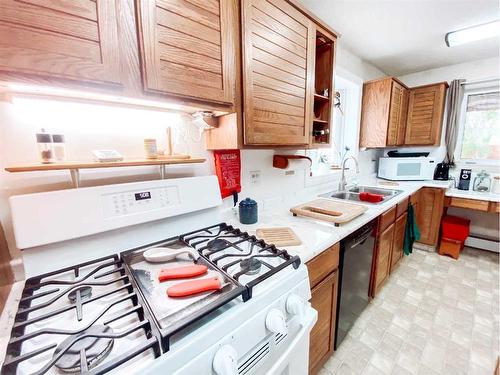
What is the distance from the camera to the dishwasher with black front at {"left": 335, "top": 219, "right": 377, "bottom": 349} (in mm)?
1275

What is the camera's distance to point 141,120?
40.1 inches

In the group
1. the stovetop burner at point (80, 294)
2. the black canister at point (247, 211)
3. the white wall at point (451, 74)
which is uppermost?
the white wall at point (451, 74)

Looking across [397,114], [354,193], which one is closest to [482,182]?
[397,114]

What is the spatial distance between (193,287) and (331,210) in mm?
1150

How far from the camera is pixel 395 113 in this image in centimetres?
269

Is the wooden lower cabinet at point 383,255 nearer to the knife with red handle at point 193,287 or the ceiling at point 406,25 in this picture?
the knife with red handle at point 193,287

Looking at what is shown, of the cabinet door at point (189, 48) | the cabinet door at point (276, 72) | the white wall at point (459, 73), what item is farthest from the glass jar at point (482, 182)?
the cabinet door at point (189, 48)

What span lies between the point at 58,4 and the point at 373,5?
1.95 metres

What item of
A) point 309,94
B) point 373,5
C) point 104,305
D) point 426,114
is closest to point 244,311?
point 104,305

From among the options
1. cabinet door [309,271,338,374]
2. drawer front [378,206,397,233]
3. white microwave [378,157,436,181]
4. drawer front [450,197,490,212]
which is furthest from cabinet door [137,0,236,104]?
drawer front [450,197,490,212]

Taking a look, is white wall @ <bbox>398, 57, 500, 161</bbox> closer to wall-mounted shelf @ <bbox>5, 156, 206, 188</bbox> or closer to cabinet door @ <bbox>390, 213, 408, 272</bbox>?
cabinet door @ <bbox>390, 213, 408, 272</bbox>

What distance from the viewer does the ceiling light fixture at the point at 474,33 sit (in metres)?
1.83

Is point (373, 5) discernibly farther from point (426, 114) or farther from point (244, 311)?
point (244, 311)

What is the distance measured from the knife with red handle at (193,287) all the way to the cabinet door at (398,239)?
6.35ft
